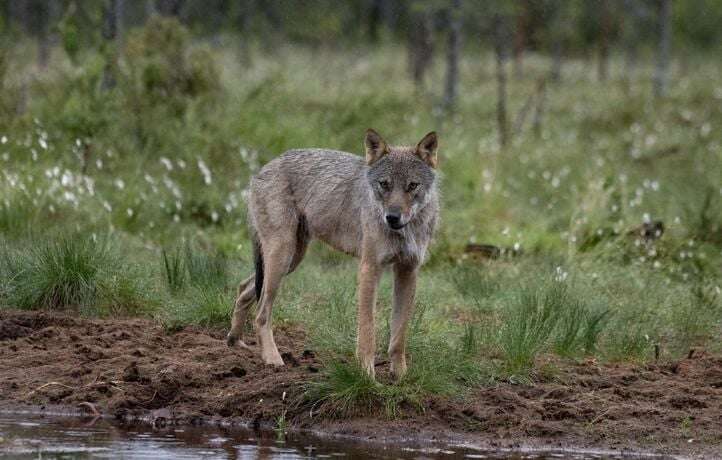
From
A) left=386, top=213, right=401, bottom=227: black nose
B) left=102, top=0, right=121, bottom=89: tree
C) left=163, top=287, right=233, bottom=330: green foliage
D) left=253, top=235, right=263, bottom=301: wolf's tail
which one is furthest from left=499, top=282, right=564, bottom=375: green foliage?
left=102, top=0, right=121, bottom=89: tree

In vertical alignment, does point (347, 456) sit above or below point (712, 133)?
below

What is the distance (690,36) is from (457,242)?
50557 millimetres

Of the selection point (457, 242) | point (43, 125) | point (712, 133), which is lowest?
point (457, 242)

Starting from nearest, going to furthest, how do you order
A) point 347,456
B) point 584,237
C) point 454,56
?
point 347,456 < point 584,237 < point 454,56

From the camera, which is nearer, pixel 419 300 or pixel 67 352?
pixel 67 352

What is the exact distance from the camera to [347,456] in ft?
23.1

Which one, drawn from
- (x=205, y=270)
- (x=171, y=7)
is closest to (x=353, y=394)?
(x=205, y=270)

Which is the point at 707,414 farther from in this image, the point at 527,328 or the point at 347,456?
the point at 347,456

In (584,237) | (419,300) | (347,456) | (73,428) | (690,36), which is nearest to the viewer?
(347,456)

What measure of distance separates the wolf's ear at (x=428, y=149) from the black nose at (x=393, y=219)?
778mm

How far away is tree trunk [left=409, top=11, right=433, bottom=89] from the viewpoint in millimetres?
34088

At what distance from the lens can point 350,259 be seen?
13.5 meters

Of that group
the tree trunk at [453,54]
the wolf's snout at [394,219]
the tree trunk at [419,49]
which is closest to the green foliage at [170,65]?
the tree trunk at [453,54]

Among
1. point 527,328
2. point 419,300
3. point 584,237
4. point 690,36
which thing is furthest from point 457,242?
point 690,36
